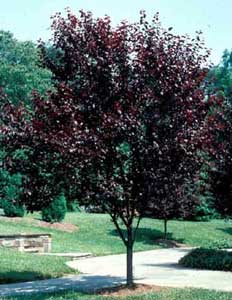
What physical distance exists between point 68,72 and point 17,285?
479 centimetres

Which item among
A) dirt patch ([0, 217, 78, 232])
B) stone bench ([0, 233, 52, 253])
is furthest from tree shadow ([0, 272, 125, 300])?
dirt patch ([0, 217, 78, 232])

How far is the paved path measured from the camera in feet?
42.2

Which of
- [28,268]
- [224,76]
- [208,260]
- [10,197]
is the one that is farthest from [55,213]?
[224,76]

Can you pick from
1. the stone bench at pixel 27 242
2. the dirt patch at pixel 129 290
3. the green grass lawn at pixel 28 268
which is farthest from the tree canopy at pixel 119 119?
the stone bench at pixel 27 242

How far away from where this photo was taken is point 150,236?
1133 inches

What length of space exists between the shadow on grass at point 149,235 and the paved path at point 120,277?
6.62m

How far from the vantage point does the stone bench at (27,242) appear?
20172 millimetres

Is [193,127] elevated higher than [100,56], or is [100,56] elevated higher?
[100,56]

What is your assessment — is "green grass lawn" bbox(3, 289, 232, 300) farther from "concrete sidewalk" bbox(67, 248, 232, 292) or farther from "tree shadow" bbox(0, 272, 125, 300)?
"concrete sidewalk" bbox(67, 248, 232, 292)

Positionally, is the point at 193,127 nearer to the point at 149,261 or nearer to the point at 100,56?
the point at 100,56

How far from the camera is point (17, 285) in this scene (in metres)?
13.1

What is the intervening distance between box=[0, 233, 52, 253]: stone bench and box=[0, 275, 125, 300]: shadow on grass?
5.61 metres

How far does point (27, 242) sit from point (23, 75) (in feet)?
90.8

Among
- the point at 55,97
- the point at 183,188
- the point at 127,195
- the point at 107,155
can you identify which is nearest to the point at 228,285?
the point at 183,188
